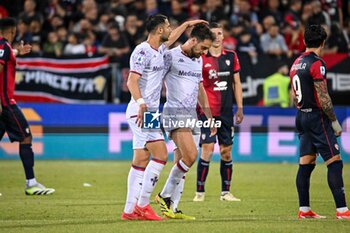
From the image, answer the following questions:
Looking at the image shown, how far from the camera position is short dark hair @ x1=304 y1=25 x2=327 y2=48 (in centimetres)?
1084

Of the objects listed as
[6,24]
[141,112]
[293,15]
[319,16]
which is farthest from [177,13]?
[141,112]

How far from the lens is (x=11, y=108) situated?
47.5ft

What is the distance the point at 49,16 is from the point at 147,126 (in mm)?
14051

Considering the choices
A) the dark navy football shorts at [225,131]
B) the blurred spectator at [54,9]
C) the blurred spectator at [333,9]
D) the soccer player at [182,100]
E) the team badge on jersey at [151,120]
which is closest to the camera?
the team badge on jersey at [151,120]

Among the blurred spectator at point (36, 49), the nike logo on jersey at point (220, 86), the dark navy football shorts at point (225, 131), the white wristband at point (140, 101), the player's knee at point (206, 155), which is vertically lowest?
the player's knee at point (206, 155)

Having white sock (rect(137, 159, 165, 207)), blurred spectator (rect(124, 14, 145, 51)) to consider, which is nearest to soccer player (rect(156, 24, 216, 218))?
white sock (rect(137, 159, 165, 207))

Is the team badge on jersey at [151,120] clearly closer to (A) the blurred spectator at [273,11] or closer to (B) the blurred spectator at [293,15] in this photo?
(B) the blurred spectator at [293,15]

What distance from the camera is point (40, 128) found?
68.8 feet

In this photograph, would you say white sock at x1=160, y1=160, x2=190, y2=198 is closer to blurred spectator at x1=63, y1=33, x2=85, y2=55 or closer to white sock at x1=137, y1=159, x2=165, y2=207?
white sock at x1=137, y1=159, x2=165, y2=207

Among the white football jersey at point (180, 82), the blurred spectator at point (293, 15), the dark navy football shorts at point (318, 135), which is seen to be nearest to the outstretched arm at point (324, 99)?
the dark navy football shorts at point (318, 135)

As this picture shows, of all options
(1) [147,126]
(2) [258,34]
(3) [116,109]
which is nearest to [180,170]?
(1) [147,126]

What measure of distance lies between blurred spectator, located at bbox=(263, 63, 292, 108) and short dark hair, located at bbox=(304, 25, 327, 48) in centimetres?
1056

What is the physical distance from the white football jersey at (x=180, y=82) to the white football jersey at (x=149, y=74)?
0.34 metres

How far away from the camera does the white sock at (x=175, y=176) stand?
1123 centimetres
